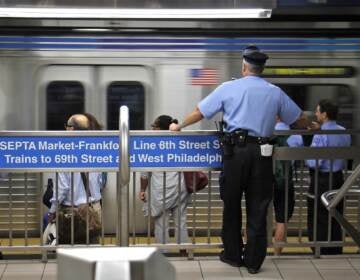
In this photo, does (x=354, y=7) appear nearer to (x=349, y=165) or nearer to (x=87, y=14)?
(x=349, y=165)

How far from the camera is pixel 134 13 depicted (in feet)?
24.8

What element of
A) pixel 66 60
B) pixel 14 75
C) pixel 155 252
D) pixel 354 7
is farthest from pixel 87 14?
pixel 155 252

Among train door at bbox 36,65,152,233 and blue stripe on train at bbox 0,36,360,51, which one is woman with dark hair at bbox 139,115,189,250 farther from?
blue stripe on train at bbox 0,36,360,51

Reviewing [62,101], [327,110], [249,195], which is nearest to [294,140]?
[327,110]

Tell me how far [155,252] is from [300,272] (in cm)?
295

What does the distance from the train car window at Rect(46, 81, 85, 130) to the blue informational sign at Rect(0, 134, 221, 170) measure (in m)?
2.19

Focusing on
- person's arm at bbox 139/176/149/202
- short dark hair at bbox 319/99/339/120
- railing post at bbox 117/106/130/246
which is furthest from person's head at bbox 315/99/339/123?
railing post at bbox 117/106/130/246

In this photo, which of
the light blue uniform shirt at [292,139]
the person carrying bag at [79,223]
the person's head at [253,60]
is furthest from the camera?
the light blue uniform shirt at [292,139]

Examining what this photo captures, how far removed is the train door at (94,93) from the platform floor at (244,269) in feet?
7.01

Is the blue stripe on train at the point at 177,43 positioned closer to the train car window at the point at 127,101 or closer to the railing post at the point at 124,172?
the train car window at the point at 127,101

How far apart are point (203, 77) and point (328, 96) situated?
1.45 m

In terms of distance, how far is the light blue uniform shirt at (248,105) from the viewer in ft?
17.1

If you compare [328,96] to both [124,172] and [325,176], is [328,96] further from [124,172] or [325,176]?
[124,172]

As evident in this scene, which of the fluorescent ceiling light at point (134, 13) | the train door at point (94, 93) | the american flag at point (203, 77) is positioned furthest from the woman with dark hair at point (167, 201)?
the fluorescent ceiling light at point (134, 13)
